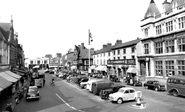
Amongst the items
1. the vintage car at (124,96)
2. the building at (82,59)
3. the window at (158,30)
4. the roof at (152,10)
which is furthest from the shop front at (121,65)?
the building at (82,59)

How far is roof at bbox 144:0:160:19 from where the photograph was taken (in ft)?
114

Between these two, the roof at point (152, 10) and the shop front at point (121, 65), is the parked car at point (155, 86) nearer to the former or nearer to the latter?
the shop front at point (121, 65)

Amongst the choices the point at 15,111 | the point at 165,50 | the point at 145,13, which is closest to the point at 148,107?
the point at 15,111

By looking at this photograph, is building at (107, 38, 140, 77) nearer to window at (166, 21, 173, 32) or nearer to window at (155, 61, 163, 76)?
window at (155, 61, 163, 76)

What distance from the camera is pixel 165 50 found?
30391mm

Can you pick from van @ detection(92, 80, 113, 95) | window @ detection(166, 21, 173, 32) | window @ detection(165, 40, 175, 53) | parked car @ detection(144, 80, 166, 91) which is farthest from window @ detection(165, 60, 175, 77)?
van @ detection(92, 80, 113, 95)

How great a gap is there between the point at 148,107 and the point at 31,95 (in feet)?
46.9

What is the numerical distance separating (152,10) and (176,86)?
22.1 meters

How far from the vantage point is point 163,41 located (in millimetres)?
30703

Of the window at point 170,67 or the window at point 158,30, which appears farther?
the window at point 158,30

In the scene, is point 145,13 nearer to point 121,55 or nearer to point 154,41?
point 154,41

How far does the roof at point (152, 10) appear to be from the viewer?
34.6 m

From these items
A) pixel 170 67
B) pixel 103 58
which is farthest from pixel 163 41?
pixel 103 58

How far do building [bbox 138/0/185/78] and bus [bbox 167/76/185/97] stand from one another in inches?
340
